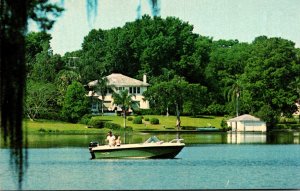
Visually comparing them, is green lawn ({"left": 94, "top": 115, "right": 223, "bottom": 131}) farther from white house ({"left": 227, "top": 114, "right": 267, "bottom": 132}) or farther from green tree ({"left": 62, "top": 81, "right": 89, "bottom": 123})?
green tree ({"left": 62, "top": 81, "right": 89, "bottom": 123})

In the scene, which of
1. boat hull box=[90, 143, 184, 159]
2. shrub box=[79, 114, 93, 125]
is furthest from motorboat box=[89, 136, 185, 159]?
shrub box=[79, 114, 93, 125]

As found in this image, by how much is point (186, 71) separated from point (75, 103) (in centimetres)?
2104

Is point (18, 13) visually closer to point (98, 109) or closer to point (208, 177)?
point (208, 177)

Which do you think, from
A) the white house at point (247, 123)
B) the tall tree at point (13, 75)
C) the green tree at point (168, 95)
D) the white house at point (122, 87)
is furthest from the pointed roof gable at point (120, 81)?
the tall tree at point (13, 75)

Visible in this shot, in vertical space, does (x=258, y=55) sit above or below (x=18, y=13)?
above

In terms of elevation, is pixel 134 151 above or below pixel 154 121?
below

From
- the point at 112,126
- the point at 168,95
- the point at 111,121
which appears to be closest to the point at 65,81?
the point at 111,121

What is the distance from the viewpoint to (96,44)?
225 ft

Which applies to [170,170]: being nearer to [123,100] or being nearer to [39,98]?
[39,98]

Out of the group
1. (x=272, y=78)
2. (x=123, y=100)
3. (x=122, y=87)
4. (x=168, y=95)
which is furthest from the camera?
(x=272, y=78)

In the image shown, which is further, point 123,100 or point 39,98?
point 123,100

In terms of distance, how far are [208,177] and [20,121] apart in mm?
27715

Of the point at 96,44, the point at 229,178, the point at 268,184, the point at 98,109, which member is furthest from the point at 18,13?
the point at 98,109

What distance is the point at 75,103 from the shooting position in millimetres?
69875
